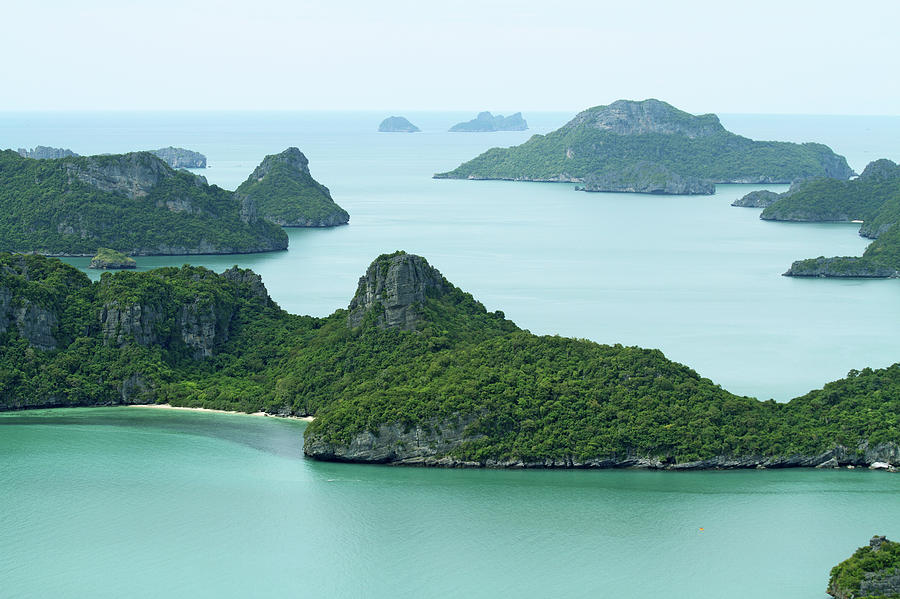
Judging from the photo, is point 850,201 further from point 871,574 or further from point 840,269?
point 871,574

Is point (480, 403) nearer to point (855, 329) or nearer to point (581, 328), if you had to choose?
point (581, 328)

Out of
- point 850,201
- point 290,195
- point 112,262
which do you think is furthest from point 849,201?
point 112,262

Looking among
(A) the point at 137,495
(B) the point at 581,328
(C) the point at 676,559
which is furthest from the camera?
(B) the point at 581,328

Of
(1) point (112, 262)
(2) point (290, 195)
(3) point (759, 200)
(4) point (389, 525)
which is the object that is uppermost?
(3) point (759, 200)

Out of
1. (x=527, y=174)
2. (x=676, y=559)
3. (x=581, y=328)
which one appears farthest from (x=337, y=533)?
(x=527, y=174)

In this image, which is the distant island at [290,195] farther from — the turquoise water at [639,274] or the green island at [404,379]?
the green island at [404,379]

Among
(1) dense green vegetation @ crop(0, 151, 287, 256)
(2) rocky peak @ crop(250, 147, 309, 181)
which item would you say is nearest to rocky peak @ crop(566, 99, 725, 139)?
(2) rocky peak @ crop(250, 147, 309, 181)
